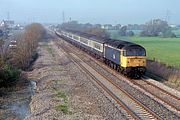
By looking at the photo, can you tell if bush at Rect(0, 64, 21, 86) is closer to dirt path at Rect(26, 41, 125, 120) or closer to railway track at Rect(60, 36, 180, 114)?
dirt path at Rect(26, 41, 125, 120)

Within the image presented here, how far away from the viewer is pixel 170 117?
1602cm

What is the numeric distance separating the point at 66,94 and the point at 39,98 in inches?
68.1

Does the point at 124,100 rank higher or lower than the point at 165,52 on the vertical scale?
higher

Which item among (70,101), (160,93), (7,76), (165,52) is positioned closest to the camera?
(70,101)

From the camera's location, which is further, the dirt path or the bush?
the bush

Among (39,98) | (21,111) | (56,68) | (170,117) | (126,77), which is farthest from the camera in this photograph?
(56,68)

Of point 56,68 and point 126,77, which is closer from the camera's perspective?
point 126,77

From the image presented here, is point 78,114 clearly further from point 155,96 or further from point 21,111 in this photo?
point 155,96

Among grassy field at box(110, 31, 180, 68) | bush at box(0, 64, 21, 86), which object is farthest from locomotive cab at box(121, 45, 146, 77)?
grassy field at box(110, 31, 180, 68)

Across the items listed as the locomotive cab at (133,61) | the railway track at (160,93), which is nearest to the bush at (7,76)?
the locomotive cab at (133,61)

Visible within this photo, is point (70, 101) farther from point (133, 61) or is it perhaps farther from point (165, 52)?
point (165, 52)

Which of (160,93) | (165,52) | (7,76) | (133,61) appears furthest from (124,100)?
(165,52)

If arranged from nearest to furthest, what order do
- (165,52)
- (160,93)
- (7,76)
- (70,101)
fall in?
(70,101) → (160,93) → (7,76) → (165,52)

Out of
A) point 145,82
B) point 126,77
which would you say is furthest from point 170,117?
point 126,77
